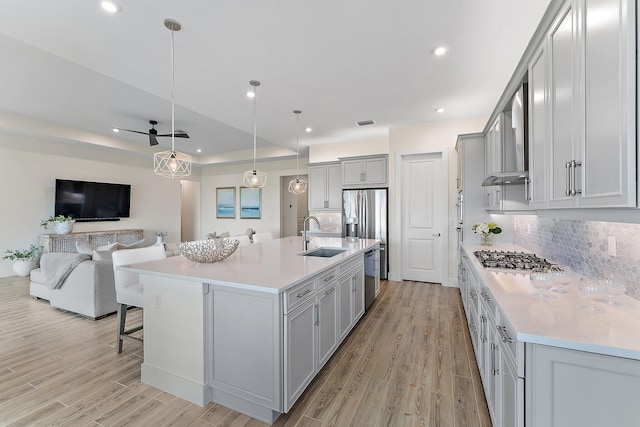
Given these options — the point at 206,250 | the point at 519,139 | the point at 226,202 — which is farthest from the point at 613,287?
the point at 226,202

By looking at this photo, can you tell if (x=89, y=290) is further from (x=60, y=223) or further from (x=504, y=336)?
(x=504, y=336)

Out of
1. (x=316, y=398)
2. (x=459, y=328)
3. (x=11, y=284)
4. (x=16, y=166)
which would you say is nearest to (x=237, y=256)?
(x=316, y=398)

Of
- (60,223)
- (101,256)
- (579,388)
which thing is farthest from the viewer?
(60,223)

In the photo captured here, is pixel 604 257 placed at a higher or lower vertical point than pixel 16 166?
lower

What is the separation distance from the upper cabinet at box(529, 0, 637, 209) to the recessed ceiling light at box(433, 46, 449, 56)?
1.11m

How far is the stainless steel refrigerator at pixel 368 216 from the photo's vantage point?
5098 millimetres

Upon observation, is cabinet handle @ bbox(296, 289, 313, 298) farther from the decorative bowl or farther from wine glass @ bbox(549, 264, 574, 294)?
wine glass @ bbox(549, 264, 574, 294)

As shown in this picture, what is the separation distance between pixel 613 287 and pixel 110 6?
147 inches

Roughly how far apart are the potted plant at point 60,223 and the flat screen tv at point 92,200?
188 mm

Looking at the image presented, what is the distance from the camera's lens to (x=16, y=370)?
2.30 meters

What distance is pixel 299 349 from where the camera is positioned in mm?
1837

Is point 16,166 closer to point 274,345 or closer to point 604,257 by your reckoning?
point 274,345

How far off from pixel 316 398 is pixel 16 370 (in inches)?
100

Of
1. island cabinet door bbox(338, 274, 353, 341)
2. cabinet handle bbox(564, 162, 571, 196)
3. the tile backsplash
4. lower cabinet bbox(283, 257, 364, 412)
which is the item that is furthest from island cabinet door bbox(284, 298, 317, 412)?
the tile backsplash
